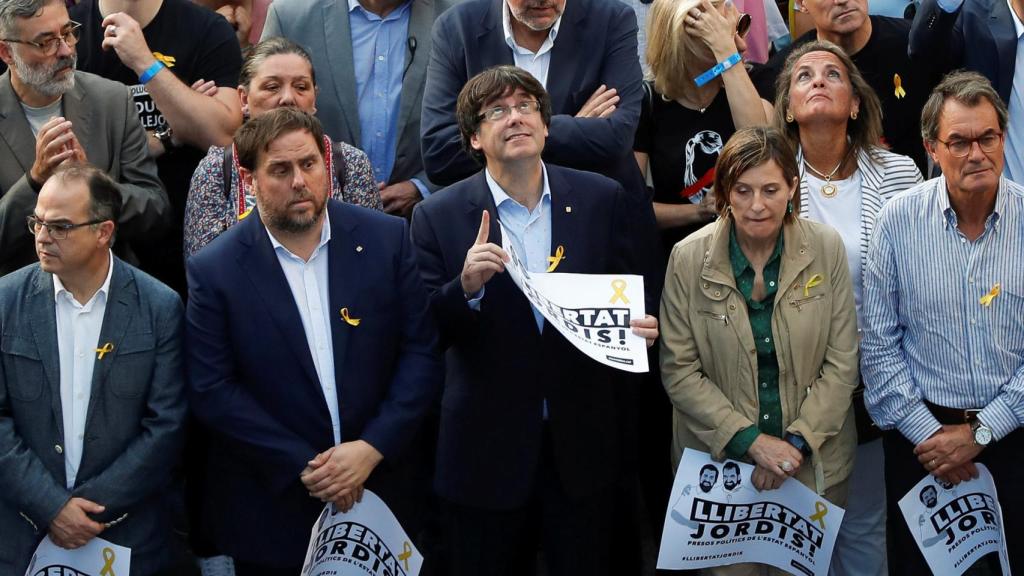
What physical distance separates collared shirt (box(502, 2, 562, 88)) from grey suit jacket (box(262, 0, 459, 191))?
59cm

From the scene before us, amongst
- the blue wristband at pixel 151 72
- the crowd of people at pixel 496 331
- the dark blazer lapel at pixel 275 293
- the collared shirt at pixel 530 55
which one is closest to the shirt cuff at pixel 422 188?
the crowd of people at pixel 496 331

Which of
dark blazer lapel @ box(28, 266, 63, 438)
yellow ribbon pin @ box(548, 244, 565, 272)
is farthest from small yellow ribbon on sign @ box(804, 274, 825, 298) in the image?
dark blazer lapel @ box(28, 266, 63, 438)

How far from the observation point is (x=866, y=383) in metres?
5.45

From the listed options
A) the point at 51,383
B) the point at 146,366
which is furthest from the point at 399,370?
the point at 51,383

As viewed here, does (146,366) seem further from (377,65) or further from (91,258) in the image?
(377,65)

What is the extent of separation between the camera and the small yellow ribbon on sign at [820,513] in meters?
5.32

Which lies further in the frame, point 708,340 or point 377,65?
point 377,65

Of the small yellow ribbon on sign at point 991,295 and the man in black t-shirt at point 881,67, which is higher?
the man in black t-shirt at point 881,67

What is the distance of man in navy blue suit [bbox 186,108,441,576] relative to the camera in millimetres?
5031

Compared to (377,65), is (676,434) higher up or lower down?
lower down

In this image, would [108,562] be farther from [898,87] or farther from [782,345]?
[898,87]

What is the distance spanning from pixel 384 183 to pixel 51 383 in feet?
6.77

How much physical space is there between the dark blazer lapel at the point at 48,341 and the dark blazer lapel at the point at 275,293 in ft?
2.62

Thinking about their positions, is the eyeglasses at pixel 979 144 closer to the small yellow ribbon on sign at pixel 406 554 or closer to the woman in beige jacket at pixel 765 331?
the woman in beige jacket at pixel 765 331
